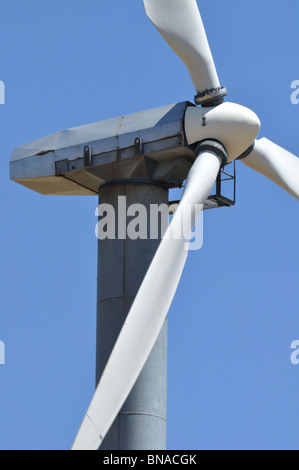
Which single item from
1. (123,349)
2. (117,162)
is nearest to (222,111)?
(117,162)

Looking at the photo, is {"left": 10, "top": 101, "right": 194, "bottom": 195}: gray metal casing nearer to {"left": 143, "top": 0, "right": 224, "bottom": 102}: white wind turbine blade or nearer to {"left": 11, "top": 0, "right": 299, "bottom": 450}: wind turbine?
{"left": 11, "top": 0, "right": 299, "bottom": 450}: wind turbine

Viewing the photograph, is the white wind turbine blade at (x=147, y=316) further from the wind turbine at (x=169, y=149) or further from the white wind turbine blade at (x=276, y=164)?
the white wind turbine blade at (x=276, y=164)

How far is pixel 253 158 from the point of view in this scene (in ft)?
82.3

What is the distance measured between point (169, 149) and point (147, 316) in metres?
4.06

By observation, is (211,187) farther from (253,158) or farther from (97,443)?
(97,443)

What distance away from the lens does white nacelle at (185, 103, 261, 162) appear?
23125mm

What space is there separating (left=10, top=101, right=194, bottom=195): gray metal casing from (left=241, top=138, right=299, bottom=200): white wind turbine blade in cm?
197

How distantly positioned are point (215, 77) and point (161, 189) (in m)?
2.49

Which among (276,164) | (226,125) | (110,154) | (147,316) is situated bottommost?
(147,316)

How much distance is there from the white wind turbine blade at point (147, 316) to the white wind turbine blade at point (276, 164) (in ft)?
7.76

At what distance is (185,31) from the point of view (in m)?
23.2

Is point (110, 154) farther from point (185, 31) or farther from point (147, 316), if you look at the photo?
point (147, 316)

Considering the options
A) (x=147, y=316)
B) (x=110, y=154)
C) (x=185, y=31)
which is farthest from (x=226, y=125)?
(x=147, y=316)

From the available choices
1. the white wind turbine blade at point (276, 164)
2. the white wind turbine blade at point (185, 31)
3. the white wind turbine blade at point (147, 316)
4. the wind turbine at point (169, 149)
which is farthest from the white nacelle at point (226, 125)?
the white wind turbine blade at point (276, 164)
